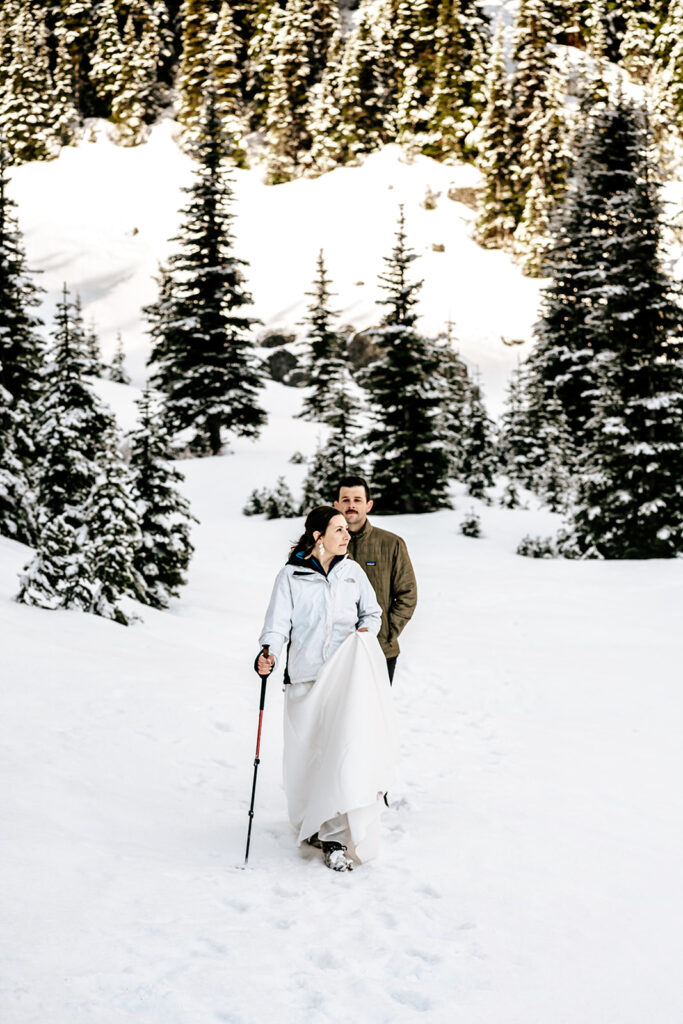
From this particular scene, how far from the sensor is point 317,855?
4734 mm

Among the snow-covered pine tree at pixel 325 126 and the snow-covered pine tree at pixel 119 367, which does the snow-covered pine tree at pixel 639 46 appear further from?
the snow-covered pine tree at pixel 119 367

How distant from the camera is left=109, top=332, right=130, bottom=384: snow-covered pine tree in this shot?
132ft

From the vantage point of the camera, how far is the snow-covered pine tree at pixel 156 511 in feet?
42.5

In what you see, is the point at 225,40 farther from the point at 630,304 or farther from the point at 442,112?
the point at 630,304

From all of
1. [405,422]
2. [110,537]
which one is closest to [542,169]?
[405,422]

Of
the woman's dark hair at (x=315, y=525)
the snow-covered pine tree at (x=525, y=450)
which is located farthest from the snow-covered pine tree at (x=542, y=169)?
the woman's dark hair at (x=315, y=525)

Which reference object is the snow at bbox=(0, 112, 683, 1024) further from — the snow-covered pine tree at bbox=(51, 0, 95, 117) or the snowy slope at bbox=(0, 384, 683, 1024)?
the snow-covered pine tree at bbox=(51, 0, 95, 117)

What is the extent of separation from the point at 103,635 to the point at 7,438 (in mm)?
6568

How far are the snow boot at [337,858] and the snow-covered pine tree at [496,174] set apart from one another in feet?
186

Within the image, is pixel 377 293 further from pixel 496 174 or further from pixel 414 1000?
pixel 414 1000

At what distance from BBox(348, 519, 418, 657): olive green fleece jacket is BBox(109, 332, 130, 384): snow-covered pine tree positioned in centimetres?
3543

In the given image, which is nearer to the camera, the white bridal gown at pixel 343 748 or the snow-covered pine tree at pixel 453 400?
the white bridal gown at pixel 343 748

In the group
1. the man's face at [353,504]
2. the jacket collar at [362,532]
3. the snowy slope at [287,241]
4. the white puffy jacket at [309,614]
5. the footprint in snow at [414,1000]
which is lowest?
the footprint in snow at [414,1000]

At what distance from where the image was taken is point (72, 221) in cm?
6025
